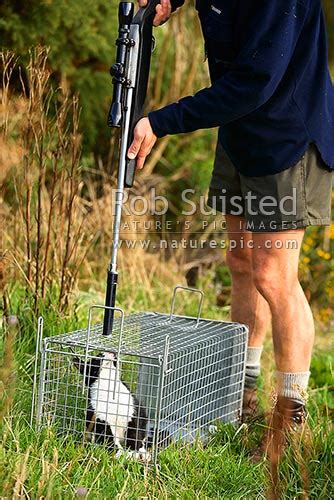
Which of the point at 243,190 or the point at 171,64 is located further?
the point at 171,64

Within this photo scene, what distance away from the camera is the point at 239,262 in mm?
3320

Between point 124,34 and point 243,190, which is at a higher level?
point 124,34

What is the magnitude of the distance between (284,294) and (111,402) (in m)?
0.70

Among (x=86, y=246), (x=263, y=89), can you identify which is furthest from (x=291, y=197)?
(x=86, y=246)

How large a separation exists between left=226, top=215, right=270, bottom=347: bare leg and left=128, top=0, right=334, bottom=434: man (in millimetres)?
204

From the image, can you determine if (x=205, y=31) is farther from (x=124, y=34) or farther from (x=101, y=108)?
(x=101, y=108)

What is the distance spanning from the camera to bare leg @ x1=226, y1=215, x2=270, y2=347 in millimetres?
3299

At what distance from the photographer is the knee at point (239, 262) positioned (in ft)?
10.8

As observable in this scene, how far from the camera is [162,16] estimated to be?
121 inches

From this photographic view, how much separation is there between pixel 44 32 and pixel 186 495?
3.06 meters

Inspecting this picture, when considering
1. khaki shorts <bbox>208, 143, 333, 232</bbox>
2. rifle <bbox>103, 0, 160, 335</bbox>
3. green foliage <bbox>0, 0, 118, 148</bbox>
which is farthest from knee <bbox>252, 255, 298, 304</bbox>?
green foliage <bbox>0, 0, 118, 148</bbox>

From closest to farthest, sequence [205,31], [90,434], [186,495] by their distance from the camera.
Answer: [186,495], [90,434], [205,31]

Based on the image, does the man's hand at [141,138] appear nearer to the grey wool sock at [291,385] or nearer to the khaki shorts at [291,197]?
the khaki shorts at [291,197]

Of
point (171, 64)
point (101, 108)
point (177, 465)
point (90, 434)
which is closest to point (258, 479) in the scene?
point (177, 465)
